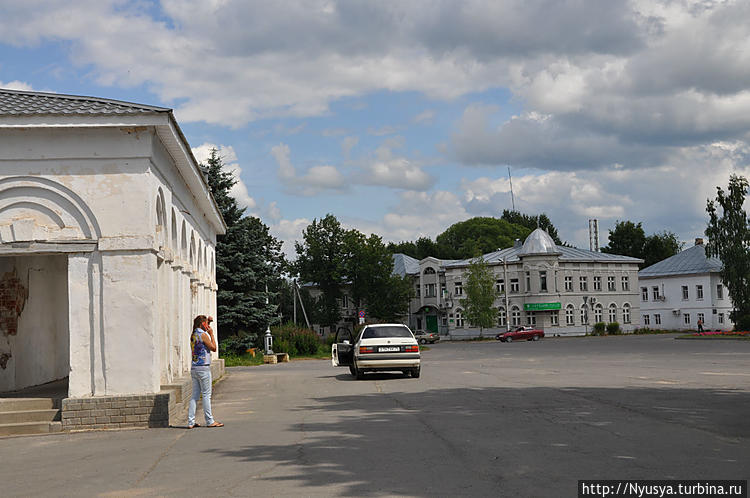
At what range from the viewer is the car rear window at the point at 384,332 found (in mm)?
22188

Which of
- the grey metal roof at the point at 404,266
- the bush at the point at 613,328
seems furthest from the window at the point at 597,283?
the grey metal roof at the point at 404,266

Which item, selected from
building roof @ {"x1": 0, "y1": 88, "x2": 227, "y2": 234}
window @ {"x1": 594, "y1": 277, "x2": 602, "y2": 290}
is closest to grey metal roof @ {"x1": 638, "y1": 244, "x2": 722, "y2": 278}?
window @ {"x1": 594, "y1": 277, "x2": 602, "y2": 290}

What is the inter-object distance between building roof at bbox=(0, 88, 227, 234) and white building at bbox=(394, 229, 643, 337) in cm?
6666

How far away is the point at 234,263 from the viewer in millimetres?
42188

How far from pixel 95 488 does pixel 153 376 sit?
5.58 metres

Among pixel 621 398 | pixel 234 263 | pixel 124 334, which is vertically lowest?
pixel 621 398

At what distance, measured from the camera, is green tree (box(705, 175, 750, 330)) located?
197 feet

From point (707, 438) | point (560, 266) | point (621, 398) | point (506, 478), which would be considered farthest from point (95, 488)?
point (560, 266)

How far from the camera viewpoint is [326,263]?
86875 millimetres

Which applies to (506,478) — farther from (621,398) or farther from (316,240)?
(316,240)

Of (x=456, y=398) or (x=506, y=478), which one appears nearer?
(x=506, y=478)

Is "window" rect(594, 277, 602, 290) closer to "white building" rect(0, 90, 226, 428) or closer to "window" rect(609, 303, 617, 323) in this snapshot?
"window" rect(609, 303, 617, 323)

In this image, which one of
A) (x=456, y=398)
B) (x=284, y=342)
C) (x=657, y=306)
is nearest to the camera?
(x=456, y=398)

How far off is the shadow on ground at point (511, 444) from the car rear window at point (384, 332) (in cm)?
748
